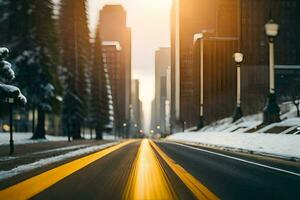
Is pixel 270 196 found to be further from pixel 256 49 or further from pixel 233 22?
pixel 233 22

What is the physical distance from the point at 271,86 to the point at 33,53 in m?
25.3

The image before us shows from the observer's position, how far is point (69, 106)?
7256 cm

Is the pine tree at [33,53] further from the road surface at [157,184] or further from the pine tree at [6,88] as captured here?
the road surface at [157,184]

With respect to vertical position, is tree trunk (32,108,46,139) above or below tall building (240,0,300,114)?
below

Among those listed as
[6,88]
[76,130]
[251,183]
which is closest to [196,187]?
[251,183]

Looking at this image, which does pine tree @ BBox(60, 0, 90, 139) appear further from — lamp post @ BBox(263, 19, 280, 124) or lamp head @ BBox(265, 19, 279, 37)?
lamp head @ BBox(265, 19, 279, 37)

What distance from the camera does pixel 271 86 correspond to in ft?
109

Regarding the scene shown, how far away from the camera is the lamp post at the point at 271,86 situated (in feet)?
109

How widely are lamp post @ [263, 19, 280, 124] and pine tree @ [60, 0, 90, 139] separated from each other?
125 feet

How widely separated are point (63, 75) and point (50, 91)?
23.4 m

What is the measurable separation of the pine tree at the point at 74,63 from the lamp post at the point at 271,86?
3802cm

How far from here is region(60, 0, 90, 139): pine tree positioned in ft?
239

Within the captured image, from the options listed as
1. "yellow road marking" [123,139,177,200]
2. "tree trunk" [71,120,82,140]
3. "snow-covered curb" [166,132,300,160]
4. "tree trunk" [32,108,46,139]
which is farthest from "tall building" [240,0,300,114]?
"yellow road marking" [123,139,177,200]

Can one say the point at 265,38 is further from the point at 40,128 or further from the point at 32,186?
the point at 32,186
